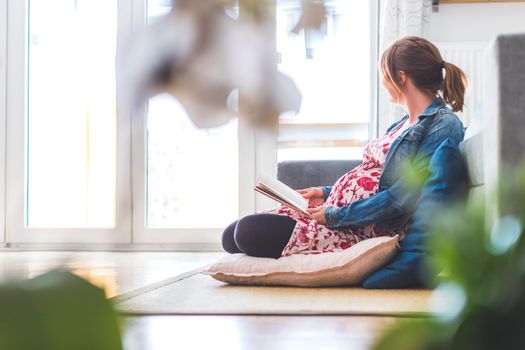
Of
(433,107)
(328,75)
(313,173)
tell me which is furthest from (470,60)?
(328,75)

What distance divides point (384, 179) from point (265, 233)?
379mm

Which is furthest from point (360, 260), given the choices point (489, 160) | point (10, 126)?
point (10, 126)

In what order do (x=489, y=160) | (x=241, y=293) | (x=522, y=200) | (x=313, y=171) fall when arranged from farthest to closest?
(x=313, y=171) < (x=241, y=293) < (x=489, y=160) < (x=522, y=200)

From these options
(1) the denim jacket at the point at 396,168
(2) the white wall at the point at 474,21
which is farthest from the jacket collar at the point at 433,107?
(2) the white wall at the point at 474,21

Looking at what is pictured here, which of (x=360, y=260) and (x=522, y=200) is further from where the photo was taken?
(x=360, y=260)

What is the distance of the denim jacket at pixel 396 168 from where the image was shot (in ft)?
6.10

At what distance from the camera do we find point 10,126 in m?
0.21

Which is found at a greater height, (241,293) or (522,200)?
(522,200)

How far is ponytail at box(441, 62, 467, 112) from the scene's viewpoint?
6.69ft

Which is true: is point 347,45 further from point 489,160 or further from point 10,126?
point 489,160

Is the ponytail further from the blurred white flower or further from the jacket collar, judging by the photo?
the blurred white flower

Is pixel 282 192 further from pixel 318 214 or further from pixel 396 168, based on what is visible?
pixel 396 168

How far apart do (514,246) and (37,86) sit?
0.11 meters

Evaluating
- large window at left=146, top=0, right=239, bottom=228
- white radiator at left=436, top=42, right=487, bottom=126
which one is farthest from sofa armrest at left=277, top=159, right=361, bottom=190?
large window at left=146, top=0, right=239, bottom=228
